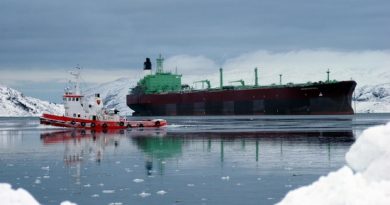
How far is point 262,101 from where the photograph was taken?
91.4 m

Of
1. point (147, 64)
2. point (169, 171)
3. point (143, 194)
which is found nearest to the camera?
point (143, 194)

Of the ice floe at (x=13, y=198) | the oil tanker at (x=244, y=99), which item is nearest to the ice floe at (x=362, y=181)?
the ice floe at (x=13, y=198)

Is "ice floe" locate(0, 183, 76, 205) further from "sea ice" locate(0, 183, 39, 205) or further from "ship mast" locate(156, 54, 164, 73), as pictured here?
"ship mast" locate(156, 54, 164, 73)

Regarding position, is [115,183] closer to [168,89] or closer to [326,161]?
[326,161]

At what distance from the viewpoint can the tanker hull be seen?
8506 cm

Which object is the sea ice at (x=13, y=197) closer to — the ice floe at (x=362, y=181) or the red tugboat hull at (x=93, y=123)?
the ice floe at (x=362, y=181)

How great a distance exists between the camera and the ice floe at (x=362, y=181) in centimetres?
820

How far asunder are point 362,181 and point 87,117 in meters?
47.3

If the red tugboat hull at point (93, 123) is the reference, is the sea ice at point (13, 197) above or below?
below

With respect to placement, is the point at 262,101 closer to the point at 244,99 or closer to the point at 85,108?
the point at 244,99

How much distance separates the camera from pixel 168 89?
121750 mm

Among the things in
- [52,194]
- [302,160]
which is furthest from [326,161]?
[52,194]

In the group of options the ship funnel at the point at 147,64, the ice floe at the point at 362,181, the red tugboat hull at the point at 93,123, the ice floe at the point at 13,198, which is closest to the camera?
the ice floe at the point at 362,181

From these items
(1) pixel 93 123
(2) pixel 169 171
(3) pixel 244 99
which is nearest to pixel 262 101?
(3) pixel 244 99
